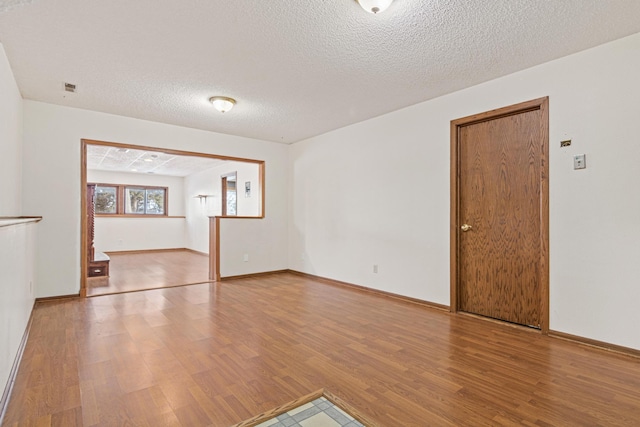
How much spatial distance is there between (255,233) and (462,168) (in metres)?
3.64

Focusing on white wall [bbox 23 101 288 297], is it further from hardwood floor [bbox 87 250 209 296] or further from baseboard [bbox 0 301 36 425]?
baseboard [bbox 0 301 36 425]

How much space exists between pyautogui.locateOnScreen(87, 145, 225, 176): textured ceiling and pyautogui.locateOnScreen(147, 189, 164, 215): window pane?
0.70 meters

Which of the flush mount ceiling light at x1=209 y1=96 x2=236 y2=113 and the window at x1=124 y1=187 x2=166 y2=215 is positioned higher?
the flush mount ceiling light at x1=209 y1=96 x2=236 y2=113

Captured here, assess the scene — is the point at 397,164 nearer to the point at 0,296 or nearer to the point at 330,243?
the point at 330,243

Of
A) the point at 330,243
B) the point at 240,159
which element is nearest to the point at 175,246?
the point at 240,159

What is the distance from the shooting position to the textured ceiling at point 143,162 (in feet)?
21.9

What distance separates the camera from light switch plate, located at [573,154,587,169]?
272 cm

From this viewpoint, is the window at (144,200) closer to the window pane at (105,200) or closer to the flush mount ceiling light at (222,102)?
the window pane at (105,200)

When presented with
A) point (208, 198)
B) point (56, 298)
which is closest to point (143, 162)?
point (208, 198)

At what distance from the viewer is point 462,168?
12.0 ft

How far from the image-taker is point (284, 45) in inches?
105

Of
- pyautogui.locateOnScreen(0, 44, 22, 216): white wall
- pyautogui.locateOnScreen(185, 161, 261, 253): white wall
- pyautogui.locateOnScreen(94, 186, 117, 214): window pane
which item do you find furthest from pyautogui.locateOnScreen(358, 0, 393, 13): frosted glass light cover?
pyautogui.locateOnScreen(94, 186, 117, 214): window pane

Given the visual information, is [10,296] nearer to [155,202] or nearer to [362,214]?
[362,214]

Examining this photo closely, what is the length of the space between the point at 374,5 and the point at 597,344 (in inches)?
122
